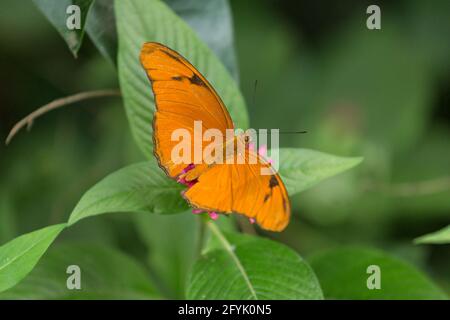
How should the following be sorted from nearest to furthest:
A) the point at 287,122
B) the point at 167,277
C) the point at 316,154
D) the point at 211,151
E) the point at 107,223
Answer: the point at 211,151 < the point at 316,154 < the point at 167,277 < the point at 107,223 < the point at 287,122

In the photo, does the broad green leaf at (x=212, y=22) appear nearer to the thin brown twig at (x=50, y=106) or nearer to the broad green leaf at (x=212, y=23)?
the broad green leaf at (x=212, y=23)

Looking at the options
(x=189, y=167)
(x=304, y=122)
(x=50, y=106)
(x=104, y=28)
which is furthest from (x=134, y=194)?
(x=304, y=122)

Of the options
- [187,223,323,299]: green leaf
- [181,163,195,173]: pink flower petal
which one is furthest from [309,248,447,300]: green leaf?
[181,163,195,173]: pink flower petal

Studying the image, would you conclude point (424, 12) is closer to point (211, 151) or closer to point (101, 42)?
point (101, 42)

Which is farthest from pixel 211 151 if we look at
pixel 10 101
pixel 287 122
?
pixel 287 122

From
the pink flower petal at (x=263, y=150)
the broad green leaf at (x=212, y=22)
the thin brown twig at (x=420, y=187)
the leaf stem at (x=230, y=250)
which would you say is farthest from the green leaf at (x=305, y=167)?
the thin brown twig at (x=420, y=187)

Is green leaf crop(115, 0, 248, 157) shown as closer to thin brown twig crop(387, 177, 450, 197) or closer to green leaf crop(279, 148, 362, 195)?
green leaf crop(279, 148, 362, 195)
